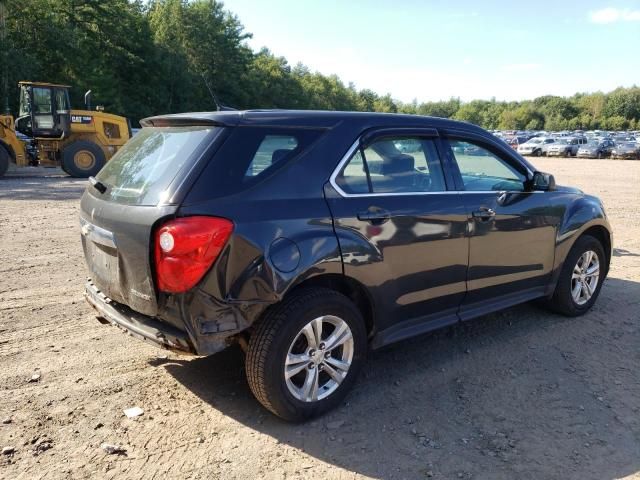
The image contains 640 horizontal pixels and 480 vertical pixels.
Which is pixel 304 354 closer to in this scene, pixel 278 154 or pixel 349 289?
pixel 349 289

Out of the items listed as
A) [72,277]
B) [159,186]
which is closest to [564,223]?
[159,186]

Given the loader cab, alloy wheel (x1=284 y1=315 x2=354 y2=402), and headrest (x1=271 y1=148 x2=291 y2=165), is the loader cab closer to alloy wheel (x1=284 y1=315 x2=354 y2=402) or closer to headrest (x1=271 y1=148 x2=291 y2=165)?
headrest (x1=271 y1=148 x2=291 y2=165)

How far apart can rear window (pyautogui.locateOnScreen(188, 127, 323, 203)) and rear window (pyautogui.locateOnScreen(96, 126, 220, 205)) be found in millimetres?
141

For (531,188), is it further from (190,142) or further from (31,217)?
(31,217)

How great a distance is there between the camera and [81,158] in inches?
702

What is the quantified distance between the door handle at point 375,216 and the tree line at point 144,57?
28.7m

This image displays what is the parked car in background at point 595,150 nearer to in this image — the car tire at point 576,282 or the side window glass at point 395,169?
the car tire at point 576,282

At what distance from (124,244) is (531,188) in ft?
10.5

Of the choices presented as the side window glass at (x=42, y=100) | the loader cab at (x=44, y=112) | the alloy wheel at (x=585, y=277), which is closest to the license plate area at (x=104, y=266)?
the alloy wheel at (x=585, y=277)

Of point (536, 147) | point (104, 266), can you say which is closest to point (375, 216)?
point (104, 266)

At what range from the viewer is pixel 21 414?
320 cm

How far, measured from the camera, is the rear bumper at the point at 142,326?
9.60ft

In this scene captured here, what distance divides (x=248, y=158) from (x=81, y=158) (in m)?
16.7

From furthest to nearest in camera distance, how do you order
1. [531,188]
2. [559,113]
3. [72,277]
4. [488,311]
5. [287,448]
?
1. [559,113]
2. [72,277]
3. [531,188]
4. [488,311]
5. [287,448]
